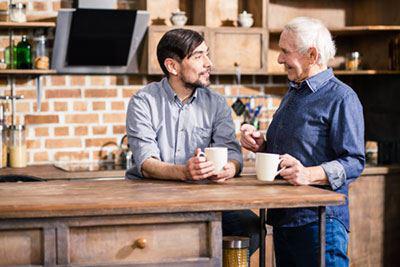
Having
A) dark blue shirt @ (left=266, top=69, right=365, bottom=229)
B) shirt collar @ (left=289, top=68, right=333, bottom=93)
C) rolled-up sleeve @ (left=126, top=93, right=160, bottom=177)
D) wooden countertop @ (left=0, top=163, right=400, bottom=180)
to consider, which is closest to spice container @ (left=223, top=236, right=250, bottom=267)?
dark blue shirt @ (left=266, top=69, right=365, bottom=229)

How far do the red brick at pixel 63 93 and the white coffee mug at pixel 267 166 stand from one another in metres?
2.33

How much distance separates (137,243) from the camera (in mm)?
2695

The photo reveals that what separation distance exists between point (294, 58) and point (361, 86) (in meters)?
2.55

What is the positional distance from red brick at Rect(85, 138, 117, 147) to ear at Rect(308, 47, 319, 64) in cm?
233

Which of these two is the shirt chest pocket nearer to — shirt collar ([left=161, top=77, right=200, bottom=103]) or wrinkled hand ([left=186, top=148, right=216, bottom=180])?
shirt collar ([left=161, top=77, right=200, bottom=103])

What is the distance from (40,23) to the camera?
473cm

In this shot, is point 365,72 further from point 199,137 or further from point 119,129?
point 199,137

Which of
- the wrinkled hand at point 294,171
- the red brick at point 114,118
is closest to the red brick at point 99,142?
the red brick at point 114,118

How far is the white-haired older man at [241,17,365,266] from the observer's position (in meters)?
2.96

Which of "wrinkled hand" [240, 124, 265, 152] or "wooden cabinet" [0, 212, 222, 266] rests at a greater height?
"wrinkled hand" [240, 124, 265, 152]

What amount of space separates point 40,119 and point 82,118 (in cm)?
27

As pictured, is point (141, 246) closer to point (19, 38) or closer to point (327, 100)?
point (327, 100)

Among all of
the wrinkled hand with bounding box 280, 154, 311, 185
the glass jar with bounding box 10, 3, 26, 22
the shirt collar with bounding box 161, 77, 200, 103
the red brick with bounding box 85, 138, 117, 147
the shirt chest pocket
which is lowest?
the red brick with bounding box 85, 138, 117, 147

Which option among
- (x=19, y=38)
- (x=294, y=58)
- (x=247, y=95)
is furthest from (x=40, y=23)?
(x=294, y=58)
